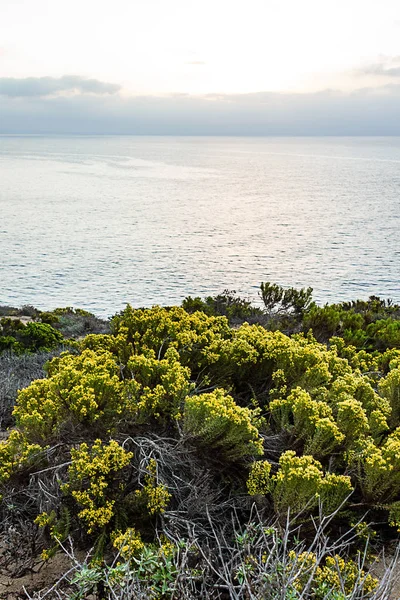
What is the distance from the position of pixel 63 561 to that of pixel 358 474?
223 cm

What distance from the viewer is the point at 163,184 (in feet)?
288

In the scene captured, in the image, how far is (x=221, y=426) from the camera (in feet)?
11.9

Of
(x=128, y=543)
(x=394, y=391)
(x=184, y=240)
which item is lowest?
(x=184, y=240)

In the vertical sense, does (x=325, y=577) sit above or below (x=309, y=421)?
below

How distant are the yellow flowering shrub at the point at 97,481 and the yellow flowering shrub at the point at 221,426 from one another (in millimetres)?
544

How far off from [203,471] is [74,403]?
43.9 inches

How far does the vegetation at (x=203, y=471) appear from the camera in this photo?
9.93ft

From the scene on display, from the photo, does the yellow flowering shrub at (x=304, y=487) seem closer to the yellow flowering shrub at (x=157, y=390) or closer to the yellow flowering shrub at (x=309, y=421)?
the yellow flowering shrub at (x=309, y=421)

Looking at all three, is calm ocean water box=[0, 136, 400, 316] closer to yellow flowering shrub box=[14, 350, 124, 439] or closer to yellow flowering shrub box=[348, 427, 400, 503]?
yellow flowering shrub box=[14, 350, 124, 439]

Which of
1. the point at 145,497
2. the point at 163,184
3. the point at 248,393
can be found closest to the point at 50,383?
the point at 145,497

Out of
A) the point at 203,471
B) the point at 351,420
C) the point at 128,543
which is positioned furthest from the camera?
the point at 351,420

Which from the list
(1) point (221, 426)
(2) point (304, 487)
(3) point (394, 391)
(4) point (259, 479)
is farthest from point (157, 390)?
(3) point (394, 391)

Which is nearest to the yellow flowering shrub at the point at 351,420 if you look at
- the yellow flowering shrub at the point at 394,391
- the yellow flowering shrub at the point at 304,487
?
the yellow flowering shrub at the point at 304,487

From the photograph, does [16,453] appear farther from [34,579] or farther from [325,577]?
[325,577]
